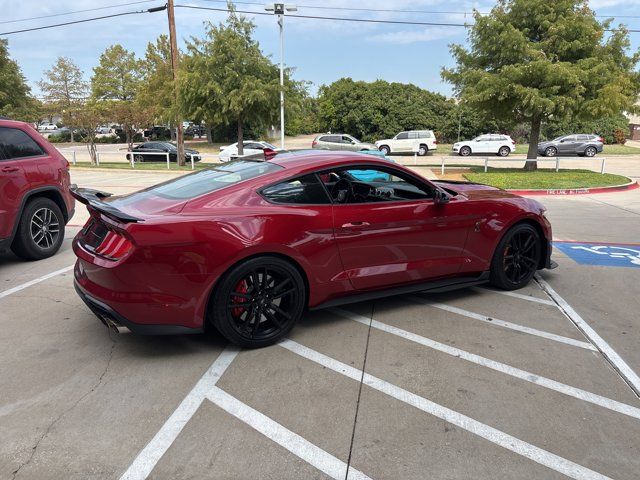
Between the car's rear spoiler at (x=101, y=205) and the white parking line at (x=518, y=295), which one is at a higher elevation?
the car's rear spoiler at (x=101, y=205)

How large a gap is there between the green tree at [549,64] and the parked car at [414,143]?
15522 millimetres

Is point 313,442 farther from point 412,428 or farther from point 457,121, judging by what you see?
point 457,121

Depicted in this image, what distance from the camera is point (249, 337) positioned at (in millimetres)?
3703

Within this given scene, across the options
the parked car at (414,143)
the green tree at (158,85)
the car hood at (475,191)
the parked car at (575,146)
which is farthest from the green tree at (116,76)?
the car hood at (475,191)

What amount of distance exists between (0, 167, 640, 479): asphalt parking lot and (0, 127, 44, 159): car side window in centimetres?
215

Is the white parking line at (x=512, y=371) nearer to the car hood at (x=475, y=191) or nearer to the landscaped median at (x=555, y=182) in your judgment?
the car hood at (x=475, y=191)

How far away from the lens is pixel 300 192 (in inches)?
155

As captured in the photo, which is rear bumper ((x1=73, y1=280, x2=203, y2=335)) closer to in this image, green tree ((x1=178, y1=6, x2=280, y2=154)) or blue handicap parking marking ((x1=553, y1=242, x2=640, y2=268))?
blue handicap parking marking ((x1=553, y1=242, x2=640, y2=268))

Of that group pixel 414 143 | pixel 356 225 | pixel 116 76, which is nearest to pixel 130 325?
pixel 356 225

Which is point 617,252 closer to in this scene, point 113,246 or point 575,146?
point 113,246

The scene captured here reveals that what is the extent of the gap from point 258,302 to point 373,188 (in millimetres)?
1548

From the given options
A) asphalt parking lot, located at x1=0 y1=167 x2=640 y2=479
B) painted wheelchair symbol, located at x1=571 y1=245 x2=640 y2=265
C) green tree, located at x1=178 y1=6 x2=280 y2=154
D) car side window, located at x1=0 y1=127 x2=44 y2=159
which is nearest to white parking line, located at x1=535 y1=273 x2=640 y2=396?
asphalt parking lot, located at x1=0 y1=167 x2=640 y2=479

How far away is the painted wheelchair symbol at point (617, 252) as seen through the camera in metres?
6.62

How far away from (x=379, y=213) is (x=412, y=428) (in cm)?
185
